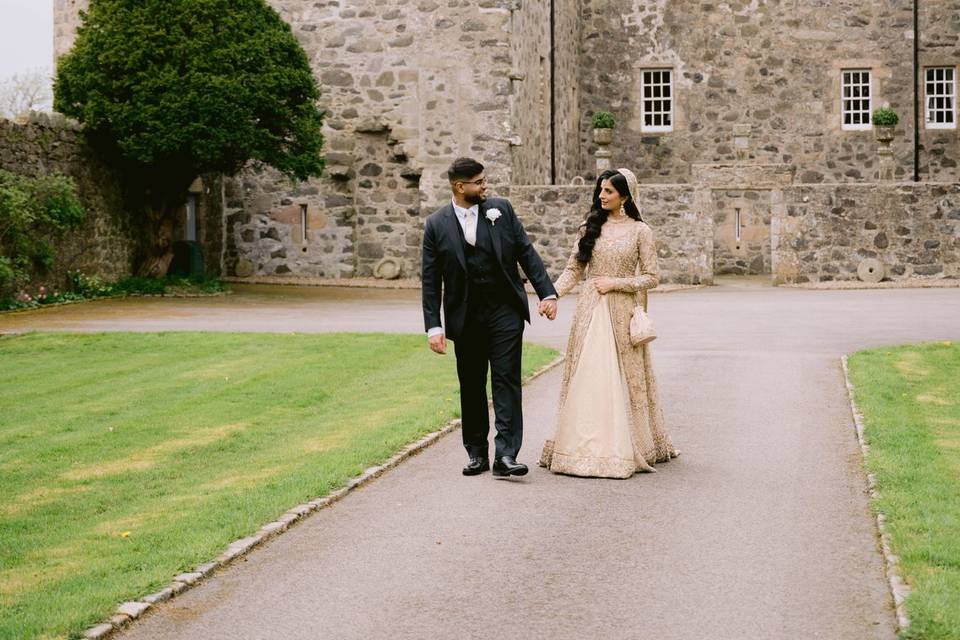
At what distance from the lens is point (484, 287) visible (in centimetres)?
910

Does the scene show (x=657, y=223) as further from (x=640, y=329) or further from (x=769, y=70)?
(x=640, y=329)

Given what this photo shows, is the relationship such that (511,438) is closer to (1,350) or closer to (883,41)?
(1,350)

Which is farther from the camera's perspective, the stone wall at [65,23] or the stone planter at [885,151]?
the stone planter at [885,151]

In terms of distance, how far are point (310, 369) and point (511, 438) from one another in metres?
6.16

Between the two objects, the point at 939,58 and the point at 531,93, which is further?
the point at 939,58

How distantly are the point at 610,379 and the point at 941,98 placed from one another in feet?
93.9

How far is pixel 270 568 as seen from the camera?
6.93 meters

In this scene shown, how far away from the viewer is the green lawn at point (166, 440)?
277 inches

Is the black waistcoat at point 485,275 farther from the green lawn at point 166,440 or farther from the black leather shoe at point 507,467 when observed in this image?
the green lawn at point 166,440

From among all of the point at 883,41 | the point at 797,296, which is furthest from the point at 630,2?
the point at 797,296

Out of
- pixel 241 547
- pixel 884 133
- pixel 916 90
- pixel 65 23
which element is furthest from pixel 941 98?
pixel 241 547

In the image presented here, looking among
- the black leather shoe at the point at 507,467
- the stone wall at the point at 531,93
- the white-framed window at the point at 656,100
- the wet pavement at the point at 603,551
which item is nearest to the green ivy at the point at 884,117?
the white-framed window at the point at 656,100

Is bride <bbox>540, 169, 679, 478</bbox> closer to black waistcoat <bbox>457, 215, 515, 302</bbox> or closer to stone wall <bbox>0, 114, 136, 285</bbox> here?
black waistcoat <bbox>457, 215, 515, 302</bbox>

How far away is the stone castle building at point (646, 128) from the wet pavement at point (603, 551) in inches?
614
